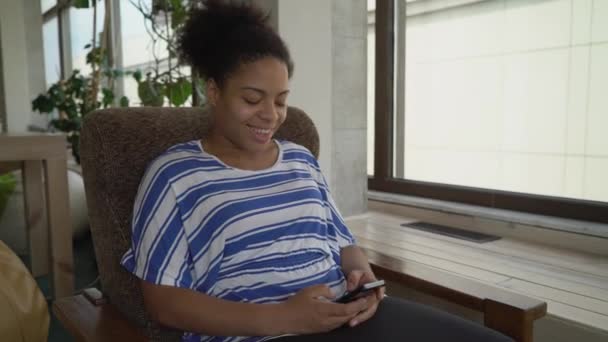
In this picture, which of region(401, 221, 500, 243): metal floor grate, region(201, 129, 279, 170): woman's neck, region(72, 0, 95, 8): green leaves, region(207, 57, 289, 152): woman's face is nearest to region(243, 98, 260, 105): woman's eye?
region(207, 57, 289, 152): woman's face

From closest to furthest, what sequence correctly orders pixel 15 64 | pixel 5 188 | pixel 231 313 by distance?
1. pixel 231 313
2. pixel 5 188
3. pixel 15 64

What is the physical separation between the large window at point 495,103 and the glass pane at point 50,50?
5.27 metres

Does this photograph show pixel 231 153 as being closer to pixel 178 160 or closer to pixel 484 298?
pixel 178 160

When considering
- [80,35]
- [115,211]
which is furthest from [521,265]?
[80,35]

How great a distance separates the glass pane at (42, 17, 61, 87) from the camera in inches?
252

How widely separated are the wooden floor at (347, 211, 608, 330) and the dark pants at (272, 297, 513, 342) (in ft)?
1.24

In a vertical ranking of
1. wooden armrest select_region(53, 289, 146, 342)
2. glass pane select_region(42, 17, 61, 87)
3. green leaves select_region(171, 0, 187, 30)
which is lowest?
wooden armrest select_region(53, 289, 146, 342)

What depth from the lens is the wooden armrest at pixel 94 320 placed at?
0.98 metres

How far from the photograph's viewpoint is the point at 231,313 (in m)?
0.92

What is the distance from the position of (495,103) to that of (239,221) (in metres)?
1.47

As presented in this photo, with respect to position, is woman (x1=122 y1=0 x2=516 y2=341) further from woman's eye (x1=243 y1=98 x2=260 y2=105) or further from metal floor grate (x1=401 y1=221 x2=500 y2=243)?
metal floor grate (x1=401 y1=221 x2=500 y2=243)

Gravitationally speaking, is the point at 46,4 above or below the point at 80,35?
above

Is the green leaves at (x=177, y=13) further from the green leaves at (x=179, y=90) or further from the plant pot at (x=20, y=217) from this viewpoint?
the plant pot at (x=20, y=217)

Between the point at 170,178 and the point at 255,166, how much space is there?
200 mm
